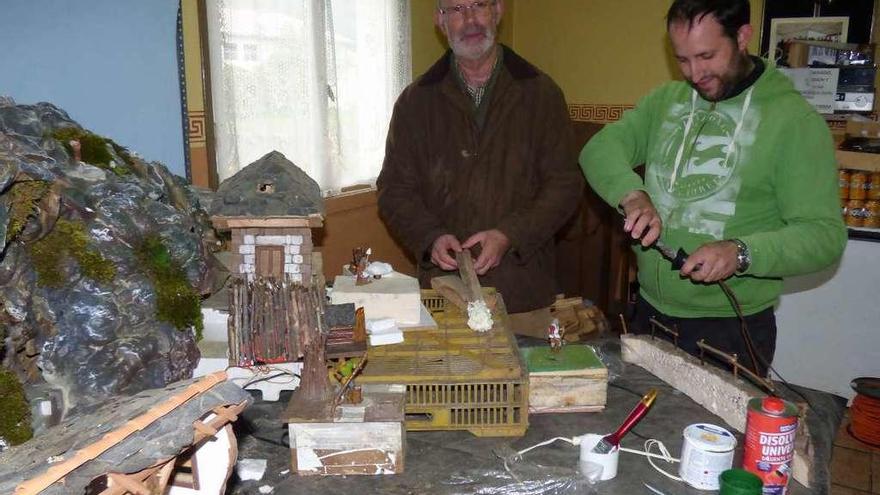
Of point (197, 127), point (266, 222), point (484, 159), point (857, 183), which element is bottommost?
point (266, 222)

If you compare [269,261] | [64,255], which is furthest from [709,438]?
[64,255]

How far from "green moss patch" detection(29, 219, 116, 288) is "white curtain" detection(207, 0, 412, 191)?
156 centimetres

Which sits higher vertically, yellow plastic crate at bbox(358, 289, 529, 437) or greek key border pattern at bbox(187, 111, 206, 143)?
greek key border pattern at bbox(187, 111, 206, 143)

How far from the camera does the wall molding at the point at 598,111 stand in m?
5.85

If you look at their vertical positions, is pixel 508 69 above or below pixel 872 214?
above

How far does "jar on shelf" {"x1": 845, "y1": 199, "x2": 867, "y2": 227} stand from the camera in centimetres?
425

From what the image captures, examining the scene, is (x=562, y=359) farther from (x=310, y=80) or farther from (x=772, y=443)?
(x=310, y=80)

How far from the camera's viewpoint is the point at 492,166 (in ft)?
10.6

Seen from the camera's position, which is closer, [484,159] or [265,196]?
[265,196]

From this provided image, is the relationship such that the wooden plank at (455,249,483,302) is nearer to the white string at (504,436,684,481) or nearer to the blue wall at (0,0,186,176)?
the white string at (504,436,684,481)

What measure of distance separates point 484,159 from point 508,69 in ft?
1.55

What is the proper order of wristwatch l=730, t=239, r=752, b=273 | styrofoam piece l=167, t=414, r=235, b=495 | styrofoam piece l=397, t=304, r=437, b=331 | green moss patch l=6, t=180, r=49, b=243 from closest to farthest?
styrofoam piece l=167, t=414, r=235, b=495, green moss patch l=6, t=180, r=49, b=243, wristwatch l=730, t=239, r=752, b=273, styrofoam piece l=397, t=304, r=437, b=331

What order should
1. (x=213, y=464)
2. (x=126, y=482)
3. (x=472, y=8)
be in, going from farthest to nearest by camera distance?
1. (x=472, y=8)
2. (x=213, y=464)
3. (x=126, y=482)

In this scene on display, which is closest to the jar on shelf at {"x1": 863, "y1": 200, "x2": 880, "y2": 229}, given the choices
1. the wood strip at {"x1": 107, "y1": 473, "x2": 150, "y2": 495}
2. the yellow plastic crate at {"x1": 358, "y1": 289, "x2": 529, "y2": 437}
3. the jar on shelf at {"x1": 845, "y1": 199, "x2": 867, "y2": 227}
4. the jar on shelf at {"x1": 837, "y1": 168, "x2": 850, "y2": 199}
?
the jar on shelf at {"x1": 845, "y1": 199, "x2": 867, "y2": 227}
